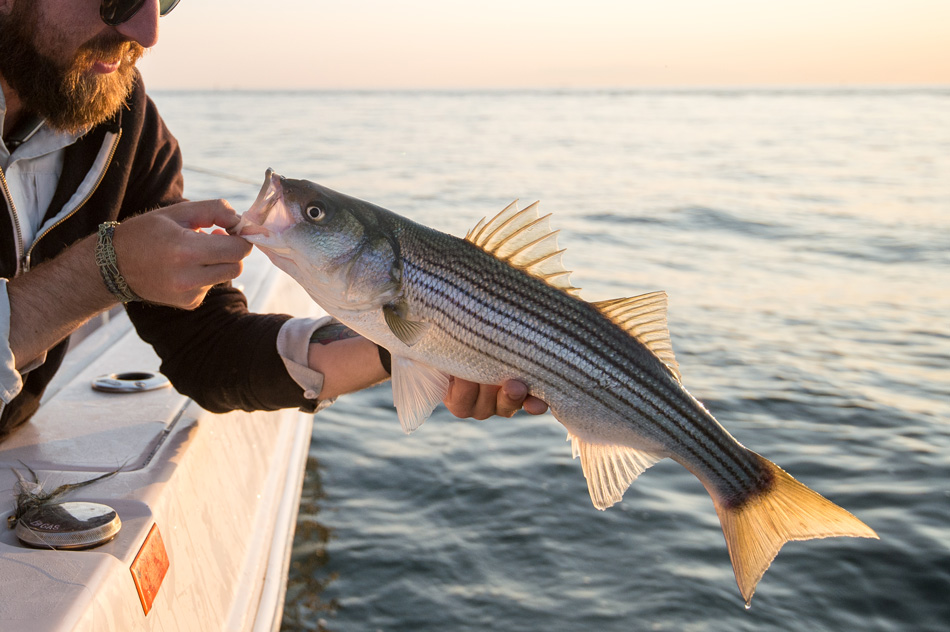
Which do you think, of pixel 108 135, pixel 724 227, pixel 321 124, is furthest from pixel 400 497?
pixel 321 124

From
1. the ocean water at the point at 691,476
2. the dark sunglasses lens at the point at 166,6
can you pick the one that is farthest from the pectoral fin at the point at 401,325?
the ocean water at the point at 691,476

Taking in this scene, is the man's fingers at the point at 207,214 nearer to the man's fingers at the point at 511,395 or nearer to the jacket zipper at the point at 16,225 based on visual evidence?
the jacket zipper at the point at 16,225

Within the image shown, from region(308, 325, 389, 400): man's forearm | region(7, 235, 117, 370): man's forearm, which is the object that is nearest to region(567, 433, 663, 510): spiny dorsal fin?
region(308, 325, 389, 400): man's forearm

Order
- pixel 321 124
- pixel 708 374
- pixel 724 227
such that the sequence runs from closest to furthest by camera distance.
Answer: pixel 708 374 → pixel 724 227 → pixel 321 124

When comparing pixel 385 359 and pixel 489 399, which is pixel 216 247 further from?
pixel 489 399

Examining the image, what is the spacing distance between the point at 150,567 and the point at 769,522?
2.02 m

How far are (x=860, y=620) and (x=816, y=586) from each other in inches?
12.7

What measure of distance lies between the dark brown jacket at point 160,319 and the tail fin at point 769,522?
173cm

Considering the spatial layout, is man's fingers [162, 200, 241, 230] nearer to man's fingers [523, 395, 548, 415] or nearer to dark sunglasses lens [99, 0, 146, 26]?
dark sunglasses lens [99, 0, 146, 26]

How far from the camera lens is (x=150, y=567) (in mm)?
2477

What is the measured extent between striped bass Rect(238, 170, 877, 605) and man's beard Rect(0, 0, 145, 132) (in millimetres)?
914

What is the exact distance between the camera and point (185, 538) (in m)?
2.90

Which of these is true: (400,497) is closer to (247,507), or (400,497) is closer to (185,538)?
(247,507)

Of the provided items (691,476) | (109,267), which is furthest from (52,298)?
(691,476)
